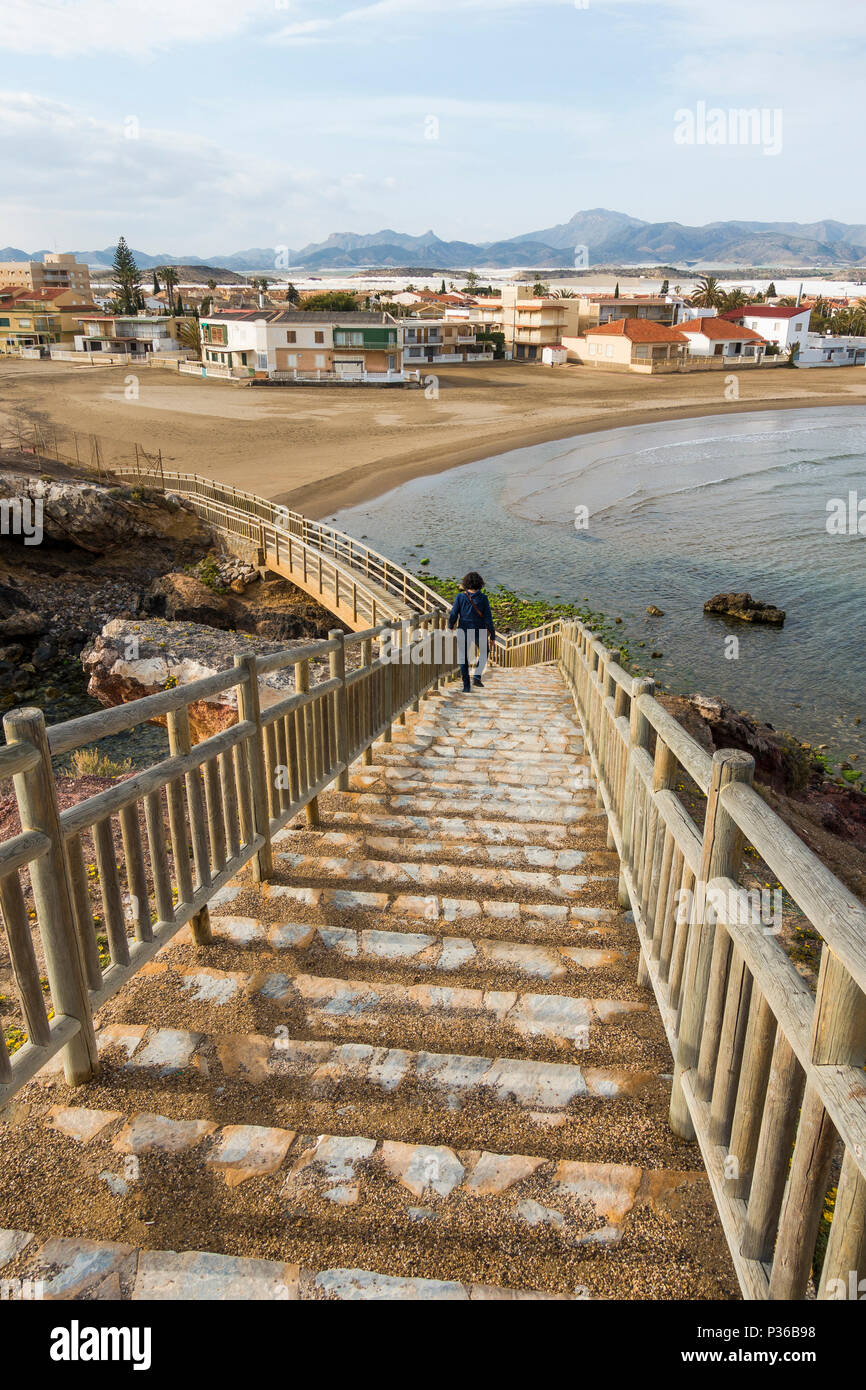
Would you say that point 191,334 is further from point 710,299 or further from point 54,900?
point 54,900

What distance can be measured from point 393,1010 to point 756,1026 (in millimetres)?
1824

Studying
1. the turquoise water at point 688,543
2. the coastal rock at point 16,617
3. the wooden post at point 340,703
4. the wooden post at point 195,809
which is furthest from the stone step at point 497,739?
the coastal rock at point 16,617

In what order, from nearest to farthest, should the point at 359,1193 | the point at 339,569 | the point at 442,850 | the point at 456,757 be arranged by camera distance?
the point at 359,1193
the point at 442,850
the point at 456,757
the point at 339,569

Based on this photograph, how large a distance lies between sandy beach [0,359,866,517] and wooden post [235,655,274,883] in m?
31.9

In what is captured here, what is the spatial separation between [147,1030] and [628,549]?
103 ft

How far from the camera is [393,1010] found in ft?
11.9

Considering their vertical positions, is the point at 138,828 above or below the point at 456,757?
above

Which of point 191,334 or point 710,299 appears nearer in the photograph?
point 191,334

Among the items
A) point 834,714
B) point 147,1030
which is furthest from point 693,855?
point 834,714

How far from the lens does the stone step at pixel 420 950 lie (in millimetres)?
3994

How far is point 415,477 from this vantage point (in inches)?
1663

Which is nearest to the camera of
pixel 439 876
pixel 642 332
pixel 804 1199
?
pixel 804 1199

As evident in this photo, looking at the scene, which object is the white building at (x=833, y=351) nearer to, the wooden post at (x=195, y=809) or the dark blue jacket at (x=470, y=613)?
the dark blue jacket at (x=470, y=613)

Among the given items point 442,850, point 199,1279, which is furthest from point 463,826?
point 199,1279
